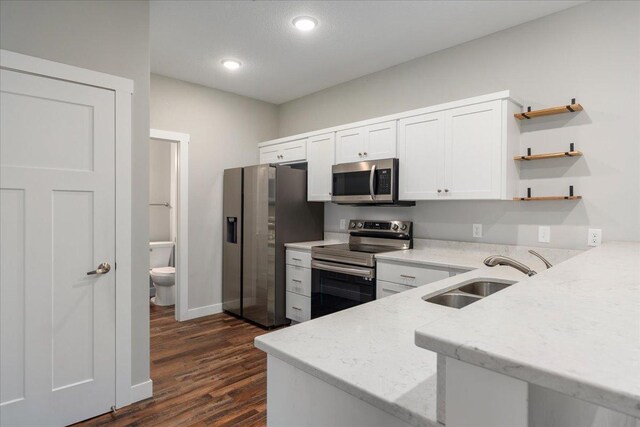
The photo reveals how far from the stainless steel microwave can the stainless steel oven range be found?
36 cm

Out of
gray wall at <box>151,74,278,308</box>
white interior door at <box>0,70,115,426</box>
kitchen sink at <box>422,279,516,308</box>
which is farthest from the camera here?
gray wall at <box>151,74,278,308</box>

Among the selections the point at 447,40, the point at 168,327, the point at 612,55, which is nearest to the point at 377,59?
the point at 447,40

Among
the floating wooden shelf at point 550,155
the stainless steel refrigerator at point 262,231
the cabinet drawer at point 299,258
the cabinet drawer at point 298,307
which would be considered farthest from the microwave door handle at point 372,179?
the cabinet drawer at point 298,307

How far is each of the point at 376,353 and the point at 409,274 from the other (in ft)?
5.99

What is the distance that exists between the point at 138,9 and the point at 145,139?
0.83 meters

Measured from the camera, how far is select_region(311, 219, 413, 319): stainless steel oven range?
3035 millimetres

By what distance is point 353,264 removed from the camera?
122 inches

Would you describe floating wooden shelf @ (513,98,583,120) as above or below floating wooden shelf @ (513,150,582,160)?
above

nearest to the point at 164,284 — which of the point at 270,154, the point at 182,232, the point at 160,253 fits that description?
the point at 160,253

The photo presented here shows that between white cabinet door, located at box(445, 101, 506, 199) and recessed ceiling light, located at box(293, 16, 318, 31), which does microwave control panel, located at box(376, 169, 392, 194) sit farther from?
recessed ceiling light, located at box(293, 16, 318, 31)

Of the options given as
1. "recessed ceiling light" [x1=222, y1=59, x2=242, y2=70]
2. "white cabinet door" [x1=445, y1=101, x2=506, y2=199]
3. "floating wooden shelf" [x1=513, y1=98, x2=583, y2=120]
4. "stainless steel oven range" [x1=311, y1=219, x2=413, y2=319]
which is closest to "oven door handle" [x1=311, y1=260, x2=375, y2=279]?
"stainless steel oven range" [x1=311, y1=219, x2=413, y2=319]

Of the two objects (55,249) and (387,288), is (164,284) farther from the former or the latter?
(387,288)

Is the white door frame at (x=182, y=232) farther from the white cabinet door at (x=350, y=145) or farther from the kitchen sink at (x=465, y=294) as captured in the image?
the kitchen sink at (x=465, y=294)

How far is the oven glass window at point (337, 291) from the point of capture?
9.96 ft
